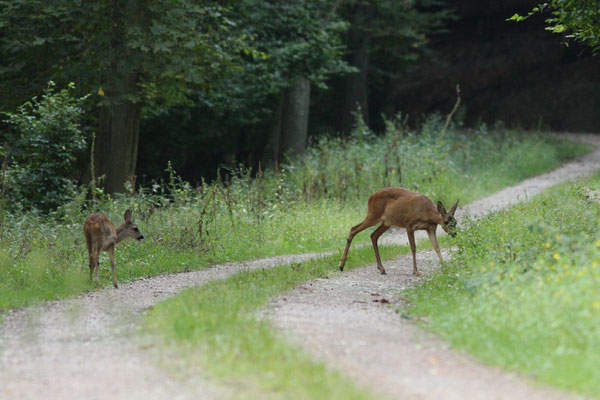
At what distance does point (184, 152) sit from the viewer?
97.5ft

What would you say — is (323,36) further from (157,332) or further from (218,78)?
(157,332)

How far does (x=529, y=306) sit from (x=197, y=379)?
9.51 feet

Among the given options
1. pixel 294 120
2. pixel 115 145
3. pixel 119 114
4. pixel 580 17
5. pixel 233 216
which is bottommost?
pixel 233 216

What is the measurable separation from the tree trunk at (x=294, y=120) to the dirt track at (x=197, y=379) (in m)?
13.8

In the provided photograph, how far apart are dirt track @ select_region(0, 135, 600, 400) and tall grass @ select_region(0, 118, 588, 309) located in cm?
129

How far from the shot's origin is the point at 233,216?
1440 centimetres

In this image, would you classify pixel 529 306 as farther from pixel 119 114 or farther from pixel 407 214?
pixel 119 114

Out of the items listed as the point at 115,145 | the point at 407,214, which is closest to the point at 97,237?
the point at 407,214

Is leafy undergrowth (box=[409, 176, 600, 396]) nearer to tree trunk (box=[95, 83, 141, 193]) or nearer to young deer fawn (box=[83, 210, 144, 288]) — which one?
young deer fawn (box=[83, 210, 144, 288])

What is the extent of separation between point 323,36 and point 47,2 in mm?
8413

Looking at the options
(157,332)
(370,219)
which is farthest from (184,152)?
(157,332)

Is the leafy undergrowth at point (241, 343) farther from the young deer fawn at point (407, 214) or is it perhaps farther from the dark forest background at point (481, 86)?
the dark forest background at point (481, 86)

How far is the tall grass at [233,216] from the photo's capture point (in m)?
10.5

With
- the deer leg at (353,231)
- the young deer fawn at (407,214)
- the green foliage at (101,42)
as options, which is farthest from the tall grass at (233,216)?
the green foliage at (101,42)
